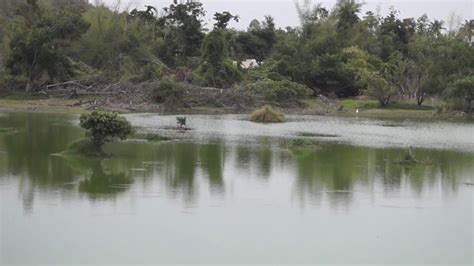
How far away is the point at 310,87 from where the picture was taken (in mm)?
48781

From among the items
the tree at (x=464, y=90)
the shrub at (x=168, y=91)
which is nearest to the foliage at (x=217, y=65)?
the shrub at (x=168, y=91)

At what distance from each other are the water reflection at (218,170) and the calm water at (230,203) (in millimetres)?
43

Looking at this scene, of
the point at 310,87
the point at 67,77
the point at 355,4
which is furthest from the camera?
the point at 355,4

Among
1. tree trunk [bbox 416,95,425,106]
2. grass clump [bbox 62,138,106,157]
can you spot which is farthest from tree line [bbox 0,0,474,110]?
grass clump [bbox 62,138,106,157]

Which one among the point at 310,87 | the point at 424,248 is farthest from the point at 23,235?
the point at 310,87

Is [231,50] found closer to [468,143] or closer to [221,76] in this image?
[221,76]

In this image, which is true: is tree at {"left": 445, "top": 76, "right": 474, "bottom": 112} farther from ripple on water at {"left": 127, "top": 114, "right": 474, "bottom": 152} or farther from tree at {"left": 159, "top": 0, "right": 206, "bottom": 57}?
tree at {"left": 159, "top": 0, "right": 206, "bottom": 57}

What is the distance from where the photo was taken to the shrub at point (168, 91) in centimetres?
3978

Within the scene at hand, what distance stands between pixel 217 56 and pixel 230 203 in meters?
32.6

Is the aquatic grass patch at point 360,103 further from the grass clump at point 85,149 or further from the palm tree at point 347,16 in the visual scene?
the grass clump at point 85,149

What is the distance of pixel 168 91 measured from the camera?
3978cm

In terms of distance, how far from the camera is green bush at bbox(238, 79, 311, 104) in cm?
4250

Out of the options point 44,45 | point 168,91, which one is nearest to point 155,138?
point 168,91

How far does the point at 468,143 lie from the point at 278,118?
1130cm
